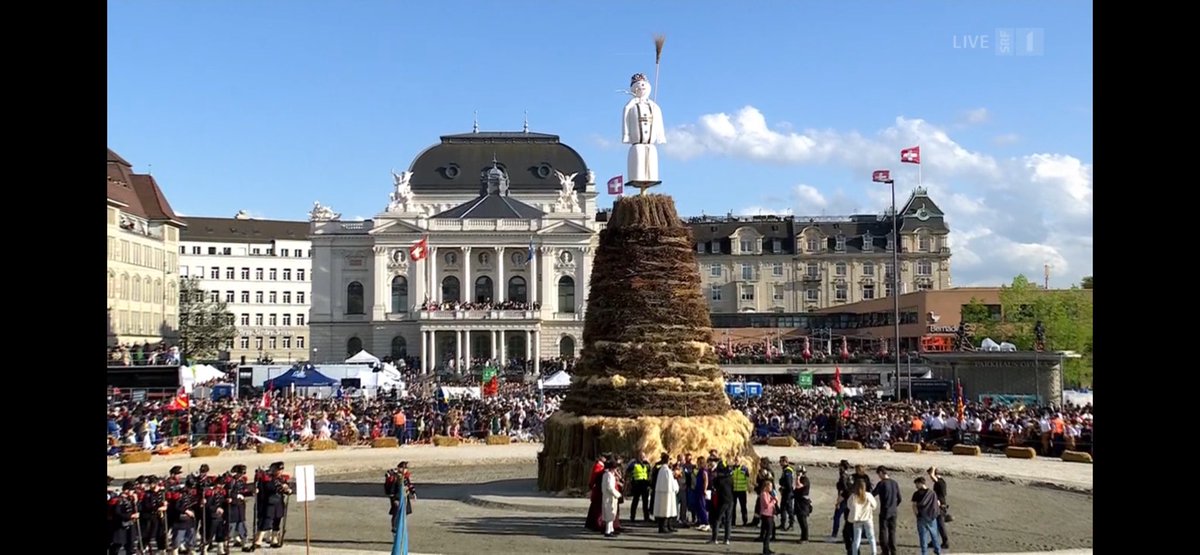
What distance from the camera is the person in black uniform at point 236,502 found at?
16.2 metres

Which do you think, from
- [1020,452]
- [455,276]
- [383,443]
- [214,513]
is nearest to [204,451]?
[383,443]

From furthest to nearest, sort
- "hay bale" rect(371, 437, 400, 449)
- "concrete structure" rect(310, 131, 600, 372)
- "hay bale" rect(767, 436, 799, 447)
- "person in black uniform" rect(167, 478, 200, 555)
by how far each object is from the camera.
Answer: "concrete structure" rect(310, 131, 600, 372), "hay bale" rect(371, 437, 400, 449), "hay bale" rect(767, 436, 799, 447), "person in black uniform" rect(167, 478, 200, 555)

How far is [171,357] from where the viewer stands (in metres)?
48.0

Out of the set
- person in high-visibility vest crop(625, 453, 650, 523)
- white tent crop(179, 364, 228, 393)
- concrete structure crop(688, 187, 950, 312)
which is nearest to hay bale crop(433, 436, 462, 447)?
white tent crop(179, 364, 228, 393)

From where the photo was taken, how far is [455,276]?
9456 centimetres

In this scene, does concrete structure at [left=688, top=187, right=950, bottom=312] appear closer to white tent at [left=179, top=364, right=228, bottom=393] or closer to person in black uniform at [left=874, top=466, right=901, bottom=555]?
white tent at [left=179, top=364, right=228, bottom=393]

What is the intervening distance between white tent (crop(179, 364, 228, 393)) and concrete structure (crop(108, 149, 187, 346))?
14.6 metres

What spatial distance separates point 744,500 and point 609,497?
239 centimetres

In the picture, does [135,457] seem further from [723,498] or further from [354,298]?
[354,298]

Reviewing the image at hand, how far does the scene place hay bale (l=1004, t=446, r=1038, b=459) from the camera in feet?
99.3

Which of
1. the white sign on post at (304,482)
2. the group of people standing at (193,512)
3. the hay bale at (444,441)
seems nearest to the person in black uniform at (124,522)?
the group of people standing at (193,512)
